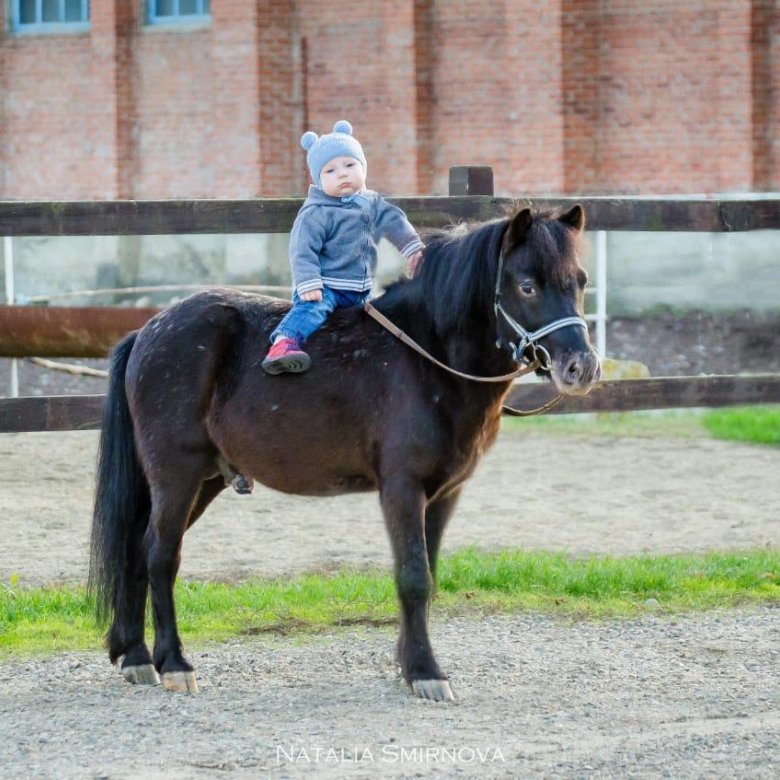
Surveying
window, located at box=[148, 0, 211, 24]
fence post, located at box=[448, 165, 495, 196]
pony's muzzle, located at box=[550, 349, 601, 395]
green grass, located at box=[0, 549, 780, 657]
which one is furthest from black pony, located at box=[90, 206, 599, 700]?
window, located at box=[148, 0, 211, 24]

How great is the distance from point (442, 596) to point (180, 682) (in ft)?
6.27

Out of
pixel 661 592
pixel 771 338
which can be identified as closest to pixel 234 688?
pixel 661 592

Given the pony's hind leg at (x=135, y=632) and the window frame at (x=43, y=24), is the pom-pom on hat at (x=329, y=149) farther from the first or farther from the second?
the window frame at (x=43, y=24)

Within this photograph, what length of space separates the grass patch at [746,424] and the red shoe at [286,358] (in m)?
7.56

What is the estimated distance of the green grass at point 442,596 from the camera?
6551mm

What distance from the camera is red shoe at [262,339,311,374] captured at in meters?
5.54

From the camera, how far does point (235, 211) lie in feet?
24.8

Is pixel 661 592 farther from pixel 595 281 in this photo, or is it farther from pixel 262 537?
pixel 595 281

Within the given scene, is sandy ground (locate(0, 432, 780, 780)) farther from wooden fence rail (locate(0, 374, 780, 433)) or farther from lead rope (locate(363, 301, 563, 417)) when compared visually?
lead rope (locate(363, 301, 563, 417))

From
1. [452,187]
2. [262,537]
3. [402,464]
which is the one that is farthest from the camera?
[262,537]

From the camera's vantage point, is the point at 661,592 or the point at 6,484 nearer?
the point at 661,592

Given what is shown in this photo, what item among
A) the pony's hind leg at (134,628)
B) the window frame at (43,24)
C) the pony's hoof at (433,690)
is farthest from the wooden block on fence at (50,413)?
the window frame at (43,24)

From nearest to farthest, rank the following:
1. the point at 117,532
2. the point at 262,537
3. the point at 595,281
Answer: the point at 117,532, the point at 262,537, the point at 595,281

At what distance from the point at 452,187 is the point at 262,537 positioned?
2.41m
